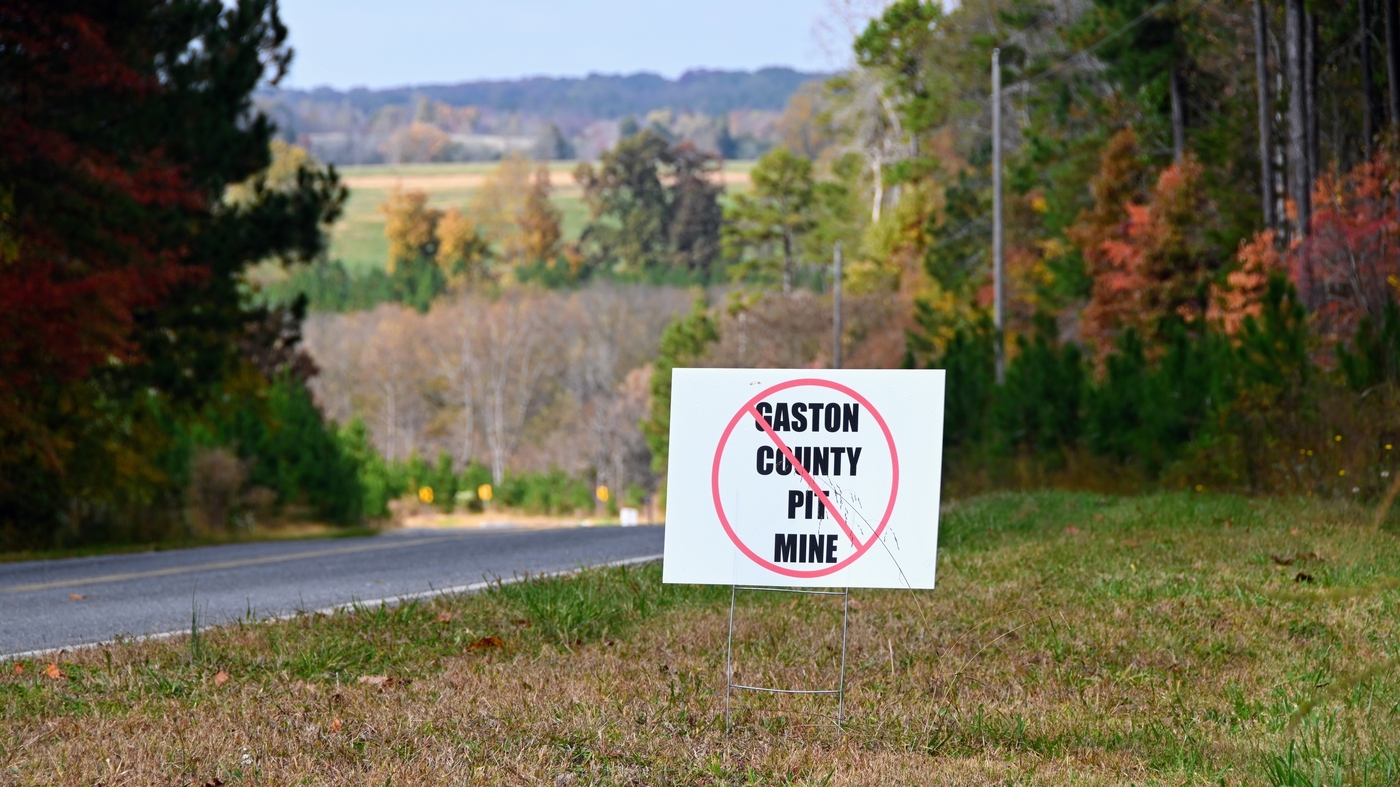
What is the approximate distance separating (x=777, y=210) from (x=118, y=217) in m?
65.8

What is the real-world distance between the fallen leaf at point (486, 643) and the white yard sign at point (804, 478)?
6.65 feet

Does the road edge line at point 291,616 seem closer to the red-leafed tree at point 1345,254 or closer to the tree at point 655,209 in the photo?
the red-leafed tree at point 1345,254

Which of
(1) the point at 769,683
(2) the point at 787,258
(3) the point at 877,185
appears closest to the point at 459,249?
(2) the point at 787,258

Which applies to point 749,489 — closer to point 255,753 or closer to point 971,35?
point 255,753

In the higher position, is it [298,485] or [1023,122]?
[1023,122]

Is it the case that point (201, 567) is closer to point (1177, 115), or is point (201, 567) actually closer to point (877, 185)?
point (1177, 115)

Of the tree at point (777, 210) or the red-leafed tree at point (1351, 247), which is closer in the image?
the red-leafed tree at point (1351, 247)

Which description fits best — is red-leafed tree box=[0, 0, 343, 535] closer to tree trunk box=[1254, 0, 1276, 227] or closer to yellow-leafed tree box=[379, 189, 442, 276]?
tree trunk box=[1254, 0, 1276, 227]

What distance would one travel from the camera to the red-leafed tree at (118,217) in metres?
17.6

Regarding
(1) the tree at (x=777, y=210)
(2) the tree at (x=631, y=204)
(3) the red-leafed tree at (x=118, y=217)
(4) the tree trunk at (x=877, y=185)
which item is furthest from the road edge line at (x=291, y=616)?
(2) the tree at (x=631, y=204)

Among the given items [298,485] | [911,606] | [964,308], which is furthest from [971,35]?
[911,606]

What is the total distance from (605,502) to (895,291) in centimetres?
2902

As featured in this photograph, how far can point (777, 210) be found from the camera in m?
83.3

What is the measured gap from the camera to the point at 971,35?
49.9m
